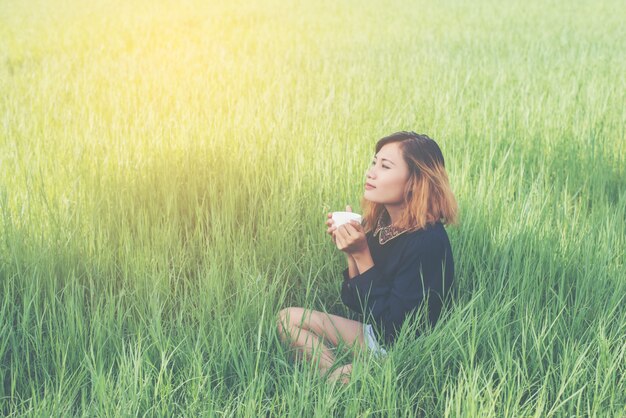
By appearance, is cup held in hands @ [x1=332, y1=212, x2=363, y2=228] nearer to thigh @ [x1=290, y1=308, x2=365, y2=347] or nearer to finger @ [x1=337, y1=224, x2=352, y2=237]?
finger @ [x1=337, y1=224, x2=352, y2=237]

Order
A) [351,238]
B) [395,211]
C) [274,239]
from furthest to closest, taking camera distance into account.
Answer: [274,239], [395,211], [351,238]

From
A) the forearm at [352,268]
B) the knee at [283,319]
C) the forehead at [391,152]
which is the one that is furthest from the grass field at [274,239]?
the forehead at [391,152]

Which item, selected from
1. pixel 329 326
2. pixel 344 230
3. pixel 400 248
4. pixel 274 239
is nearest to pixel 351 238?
pixel 344 230

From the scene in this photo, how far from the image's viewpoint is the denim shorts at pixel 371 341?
164cm

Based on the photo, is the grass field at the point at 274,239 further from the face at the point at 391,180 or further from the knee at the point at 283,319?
the face at the point at 391,180

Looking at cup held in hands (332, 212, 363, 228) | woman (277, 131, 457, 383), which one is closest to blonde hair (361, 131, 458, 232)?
woman (277, 131, 457, 383)

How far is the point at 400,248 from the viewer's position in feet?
5.49

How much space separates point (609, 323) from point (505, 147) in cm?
133

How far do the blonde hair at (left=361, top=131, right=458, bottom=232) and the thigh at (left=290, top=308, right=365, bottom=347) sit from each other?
30cm

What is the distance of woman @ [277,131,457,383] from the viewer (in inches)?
64.3

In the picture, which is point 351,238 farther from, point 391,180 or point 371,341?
point 371,341

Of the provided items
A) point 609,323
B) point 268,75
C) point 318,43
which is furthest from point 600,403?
point 318,43

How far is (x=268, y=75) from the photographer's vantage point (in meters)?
4.75

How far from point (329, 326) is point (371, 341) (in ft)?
0.39
